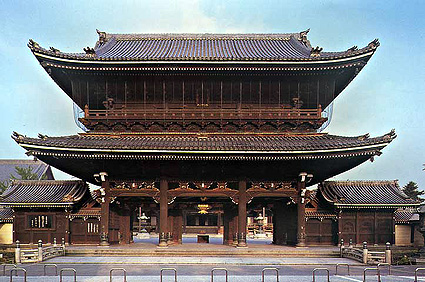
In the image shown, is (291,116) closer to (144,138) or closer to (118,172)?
(144,138)

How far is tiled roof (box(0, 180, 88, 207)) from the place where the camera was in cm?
2445

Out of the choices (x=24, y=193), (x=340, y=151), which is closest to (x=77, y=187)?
(x=24, y=193)

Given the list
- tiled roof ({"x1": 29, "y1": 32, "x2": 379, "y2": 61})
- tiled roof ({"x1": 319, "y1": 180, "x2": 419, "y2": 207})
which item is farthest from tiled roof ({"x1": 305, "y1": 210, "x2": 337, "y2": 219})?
tiled roof ({"x1": 29, "y1": 32, "x2": 379, "y2": 61})

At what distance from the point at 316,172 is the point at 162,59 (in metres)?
12.4

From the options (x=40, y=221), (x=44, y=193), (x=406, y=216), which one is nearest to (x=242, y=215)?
(x=40, y=221)

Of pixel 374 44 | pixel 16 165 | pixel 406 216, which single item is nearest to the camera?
pixel 374 44

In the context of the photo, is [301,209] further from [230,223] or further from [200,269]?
[200,269]

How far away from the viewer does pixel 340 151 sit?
22.0m

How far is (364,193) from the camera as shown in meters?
26.0

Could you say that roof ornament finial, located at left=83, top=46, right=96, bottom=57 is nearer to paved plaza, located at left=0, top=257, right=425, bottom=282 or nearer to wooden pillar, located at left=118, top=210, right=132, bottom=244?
wooden pillar, located at left=118, top=210, right=132, bottom=244

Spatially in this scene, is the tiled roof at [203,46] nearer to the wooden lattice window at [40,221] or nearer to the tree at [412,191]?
the wooden lattice window at [40,221]

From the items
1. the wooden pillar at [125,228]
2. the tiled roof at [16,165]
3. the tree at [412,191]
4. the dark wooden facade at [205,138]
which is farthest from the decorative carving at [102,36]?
the tree at [412,191]

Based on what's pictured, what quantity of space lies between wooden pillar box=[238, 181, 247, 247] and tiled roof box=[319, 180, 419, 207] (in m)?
5.76

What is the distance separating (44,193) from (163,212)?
8880 millimetres
